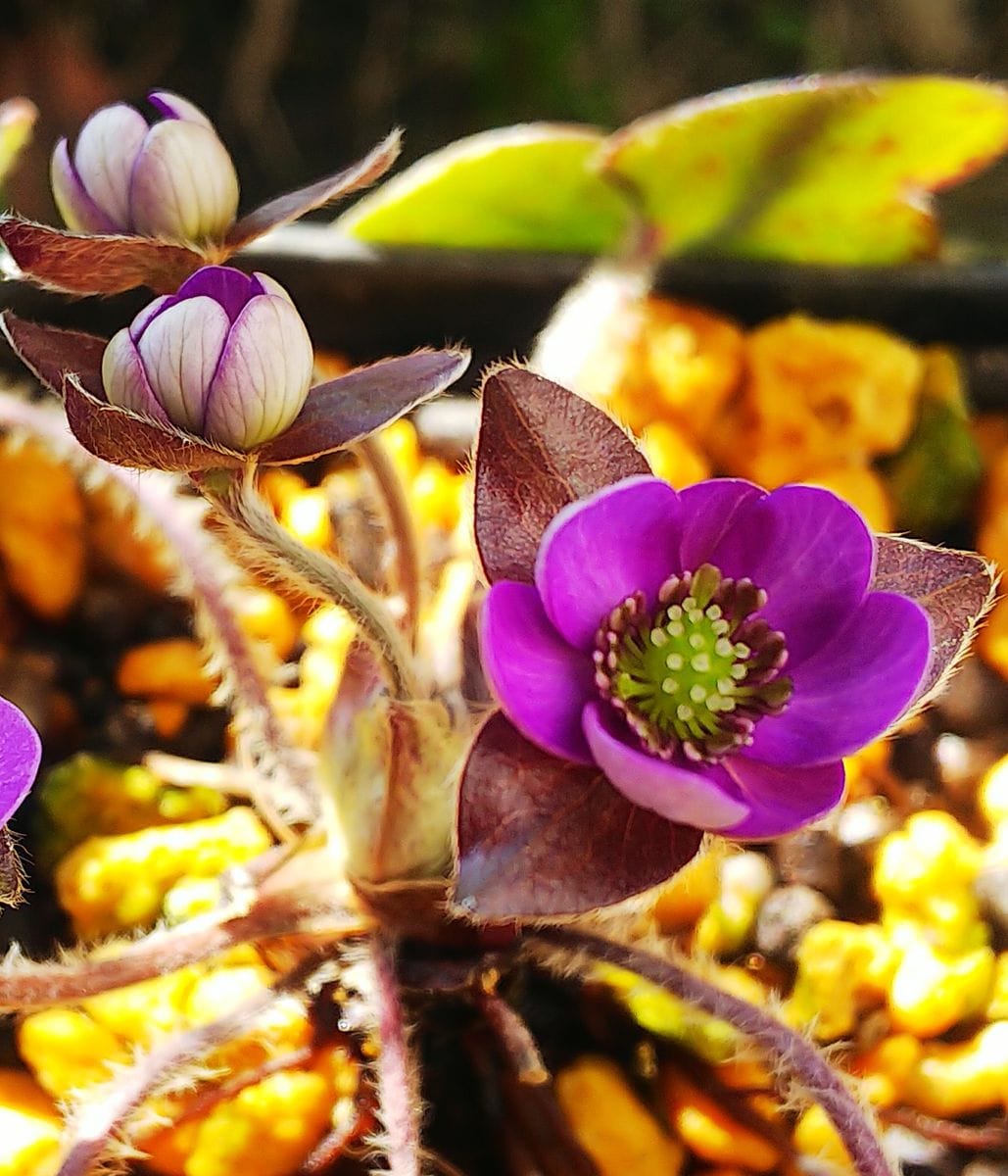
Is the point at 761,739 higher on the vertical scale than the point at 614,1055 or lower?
higher

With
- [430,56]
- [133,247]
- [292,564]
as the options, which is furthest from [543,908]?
[430,56]

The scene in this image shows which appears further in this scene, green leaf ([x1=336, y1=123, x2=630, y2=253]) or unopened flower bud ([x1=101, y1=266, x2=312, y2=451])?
green leaf ([x1=336, y1=123, x2=630, y2=253])

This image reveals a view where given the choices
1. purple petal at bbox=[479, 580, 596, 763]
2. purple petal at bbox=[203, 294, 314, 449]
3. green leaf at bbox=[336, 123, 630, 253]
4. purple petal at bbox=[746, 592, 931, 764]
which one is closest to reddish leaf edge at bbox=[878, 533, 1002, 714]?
purple petal at bbox=[746, 592, 931, 764]

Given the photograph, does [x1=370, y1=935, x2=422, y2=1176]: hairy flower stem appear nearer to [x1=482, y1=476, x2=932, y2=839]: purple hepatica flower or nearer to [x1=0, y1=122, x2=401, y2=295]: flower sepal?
[x1=482, y1=476, x2=932, y2=839]: purple hepatica flower

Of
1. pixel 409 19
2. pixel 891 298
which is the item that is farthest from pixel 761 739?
pixel 409 19

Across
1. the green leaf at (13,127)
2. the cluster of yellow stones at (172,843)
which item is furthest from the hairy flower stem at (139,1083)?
the green leaf at (13,127)

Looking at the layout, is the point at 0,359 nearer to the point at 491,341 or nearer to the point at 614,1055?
the point at 491,341

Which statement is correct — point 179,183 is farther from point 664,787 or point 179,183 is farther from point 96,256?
point 664,787
